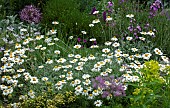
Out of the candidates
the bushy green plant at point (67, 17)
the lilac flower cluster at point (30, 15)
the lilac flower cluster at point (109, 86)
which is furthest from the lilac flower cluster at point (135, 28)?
the lilac flower cluster at point (109, 86)

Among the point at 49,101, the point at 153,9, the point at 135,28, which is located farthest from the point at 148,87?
the point at 153,9

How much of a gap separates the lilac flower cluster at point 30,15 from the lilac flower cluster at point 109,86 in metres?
2.76

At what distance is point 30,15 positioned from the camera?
A: 7.09 meters

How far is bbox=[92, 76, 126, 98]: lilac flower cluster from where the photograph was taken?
14.5ft

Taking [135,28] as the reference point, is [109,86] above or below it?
below

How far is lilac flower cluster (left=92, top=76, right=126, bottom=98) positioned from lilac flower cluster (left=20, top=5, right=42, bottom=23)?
276 cm

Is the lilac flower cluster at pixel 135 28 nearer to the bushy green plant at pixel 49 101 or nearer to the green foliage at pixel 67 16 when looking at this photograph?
the green foliage at pixel 67 16

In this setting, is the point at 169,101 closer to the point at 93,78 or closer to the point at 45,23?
the point at 93,78

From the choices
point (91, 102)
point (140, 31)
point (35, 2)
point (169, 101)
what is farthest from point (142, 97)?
point (35, 2)

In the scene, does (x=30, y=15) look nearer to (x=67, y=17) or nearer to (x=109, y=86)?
(x=67, y=17)

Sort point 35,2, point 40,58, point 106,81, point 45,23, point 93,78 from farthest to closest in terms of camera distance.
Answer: point 35,2 → point 45,23 → point 40,58 → point 93,78 → point 106,81

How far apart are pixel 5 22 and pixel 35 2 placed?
1.08 meters

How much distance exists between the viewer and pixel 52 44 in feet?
18.5

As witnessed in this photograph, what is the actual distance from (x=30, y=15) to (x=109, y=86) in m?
3.02
